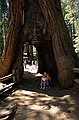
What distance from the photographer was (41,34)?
12766 mm

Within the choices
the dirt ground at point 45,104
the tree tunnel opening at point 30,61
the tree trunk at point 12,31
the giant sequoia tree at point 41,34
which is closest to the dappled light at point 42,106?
the dirt ground at point 45,104

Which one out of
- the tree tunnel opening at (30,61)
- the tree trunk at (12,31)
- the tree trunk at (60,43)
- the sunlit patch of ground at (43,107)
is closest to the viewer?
the sunlit patch of ground at (43,107)

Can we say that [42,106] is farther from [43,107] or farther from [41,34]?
[41,34]

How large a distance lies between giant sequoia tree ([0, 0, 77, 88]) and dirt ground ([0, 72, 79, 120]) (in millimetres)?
1225

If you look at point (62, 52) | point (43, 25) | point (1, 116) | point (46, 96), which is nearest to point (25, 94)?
point (46, 96)

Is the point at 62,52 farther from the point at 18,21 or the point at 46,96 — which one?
the point at 18,21

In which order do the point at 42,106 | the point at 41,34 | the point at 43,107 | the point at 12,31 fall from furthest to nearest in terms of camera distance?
the point at 12,31, the point at 41,34, the point at 42,106, the point at 43,107

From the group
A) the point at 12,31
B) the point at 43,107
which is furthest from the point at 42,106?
the point at 12,31

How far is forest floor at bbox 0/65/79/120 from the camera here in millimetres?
7105

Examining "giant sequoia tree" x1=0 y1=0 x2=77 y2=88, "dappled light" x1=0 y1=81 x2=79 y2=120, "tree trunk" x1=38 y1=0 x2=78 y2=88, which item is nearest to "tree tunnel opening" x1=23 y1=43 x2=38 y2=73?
"giant sequoia tree" x1=0 y1=0 x2=77 y2=88

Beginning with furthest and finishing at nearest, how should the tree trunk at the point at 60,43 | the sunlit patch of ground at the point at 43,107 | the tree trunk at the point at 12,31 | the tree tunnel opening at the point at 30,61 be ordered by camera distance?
the tree tunnel opening at the point at 30,61 < the tree trunk at the point at 12,31 < the tree trunk at the point at 60,43 < the sunlit patch of ground at the point at 43,107

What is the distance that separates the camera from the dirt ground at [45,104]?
7105mm

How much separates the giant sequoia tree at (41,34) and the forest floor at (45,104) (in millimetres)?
1219

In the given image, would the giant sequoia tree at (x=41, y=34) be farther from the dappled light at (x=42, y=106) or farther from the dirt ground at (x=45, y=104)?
the dappled light at (x=42, y=106)
